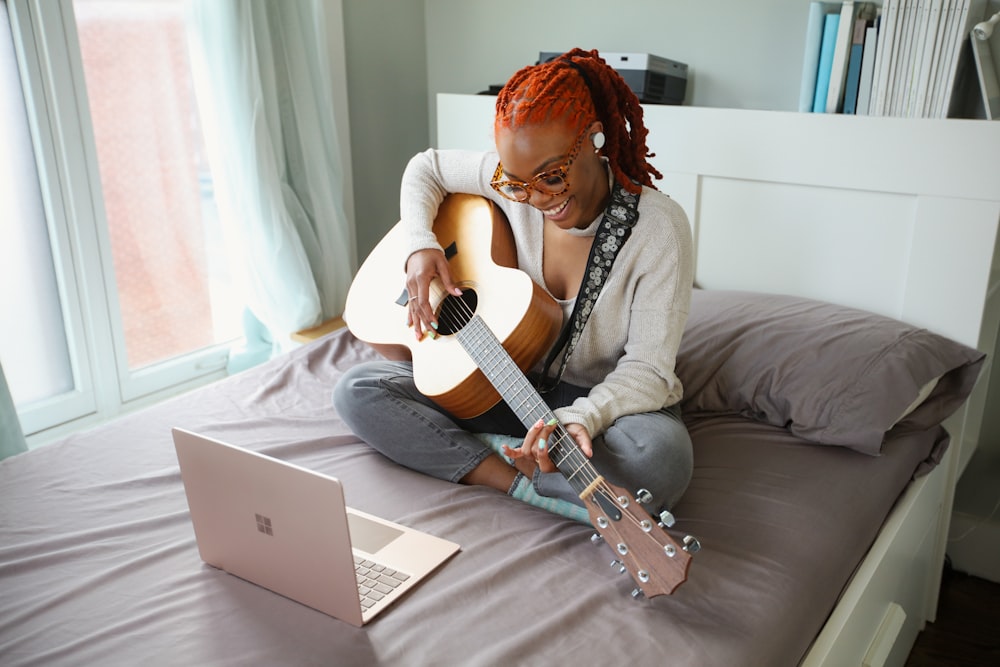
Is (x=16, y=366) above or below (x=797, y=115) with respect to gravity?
below

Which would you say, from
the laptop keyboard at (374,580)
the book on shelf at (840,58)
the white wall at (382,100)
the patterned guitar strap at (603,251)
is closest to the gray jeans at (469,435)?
the patterned guitar strap at (603,251)

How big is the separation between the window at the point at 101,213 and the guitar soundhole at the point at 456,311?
101 cm

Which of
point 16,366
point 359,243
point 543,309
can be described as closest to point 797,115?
point 543,309

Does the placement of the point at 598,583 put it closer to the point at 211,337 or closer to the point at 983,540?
the point at 983,540

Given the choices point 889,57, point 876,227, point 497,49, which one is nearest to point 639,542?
point 876,227

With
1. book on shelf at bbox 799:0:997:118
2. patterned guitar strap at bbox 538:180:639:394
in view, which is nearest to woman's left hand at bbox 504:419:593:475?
patterned guitar strap at bbox 538:180:639:394

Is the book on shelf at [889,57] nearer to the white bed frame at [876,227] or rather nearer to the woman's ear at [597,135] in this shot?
the white bed frame at [876,227]

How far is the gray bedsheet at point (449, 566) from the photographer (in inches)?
41.2

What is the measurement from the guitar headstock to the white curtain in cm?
134

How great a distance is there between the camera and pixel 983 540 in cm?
203

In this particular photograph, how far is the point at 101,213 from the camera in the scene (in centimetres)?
204

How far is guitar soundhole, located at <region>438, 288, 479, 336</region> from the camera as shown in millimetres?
1478

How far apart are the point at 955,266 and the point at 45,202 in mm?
1935

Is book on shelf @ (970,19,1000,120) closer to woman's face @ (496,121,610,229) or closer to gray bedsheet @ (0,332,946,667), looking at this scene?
gray bedsheet @ (0,332,946,667)
